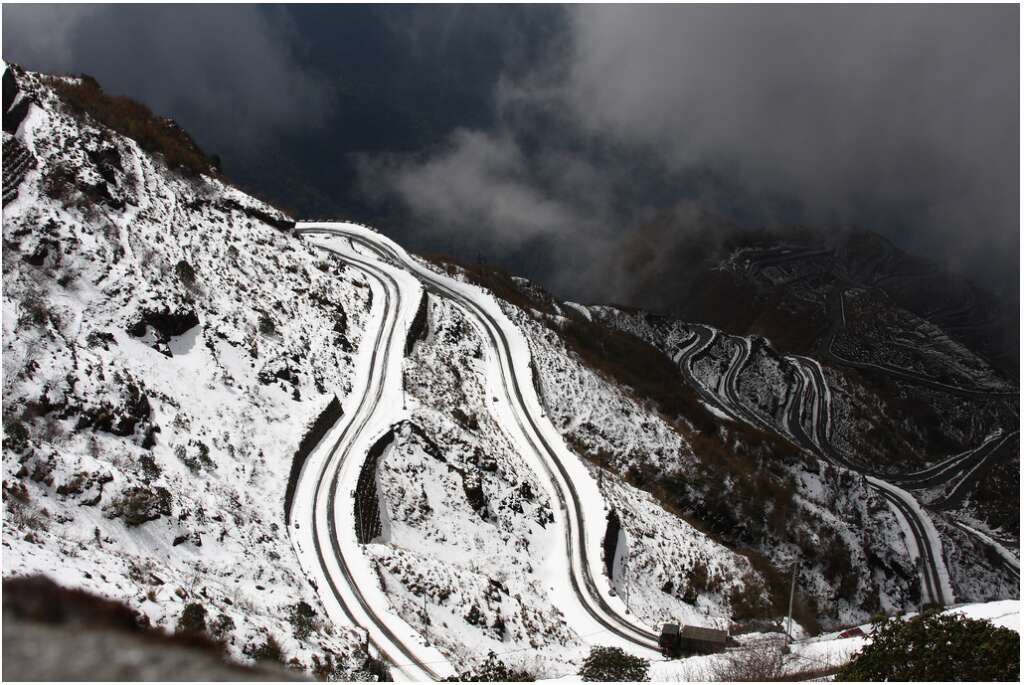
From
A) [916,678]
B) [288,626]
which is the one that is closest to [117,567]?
[288,626]

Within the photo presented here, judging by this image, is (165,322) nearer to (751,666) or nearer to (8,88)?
(8,88)

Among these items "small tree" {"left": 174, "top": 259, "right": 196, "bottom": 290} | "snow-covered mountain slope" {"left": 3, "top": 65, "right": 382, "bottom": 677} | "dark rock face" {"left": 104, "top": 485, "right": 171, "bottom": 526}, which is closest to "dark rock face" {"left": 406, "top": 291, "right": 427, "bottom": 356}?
"snow-covered mountain slope" {"left": 3, "top": 65, "right": 382, "bottom": 677}

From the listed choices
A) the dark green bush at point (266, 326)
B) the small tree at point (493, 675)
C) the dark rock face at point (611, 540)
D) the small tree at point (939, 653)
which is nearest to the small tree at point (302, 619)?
the small tree at point (493, 675)

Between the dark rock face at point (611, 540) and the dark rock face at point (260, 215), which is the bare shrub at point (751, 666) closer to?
the dark rock face at point (611, 540)

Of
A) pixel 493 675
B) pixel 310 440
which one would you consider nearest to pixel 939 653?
pixel 493 675

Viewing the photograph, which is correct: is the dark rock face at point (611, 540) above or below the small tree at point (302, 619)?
above

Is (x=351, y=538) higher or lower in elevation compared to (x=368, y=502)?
lower
